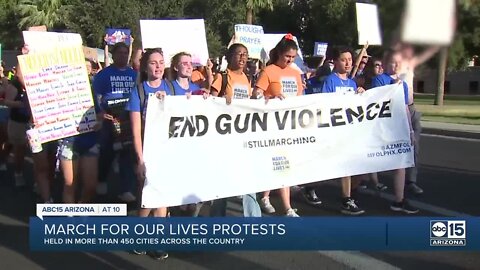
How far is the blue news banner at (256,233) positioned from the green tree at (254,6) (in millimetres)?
2446

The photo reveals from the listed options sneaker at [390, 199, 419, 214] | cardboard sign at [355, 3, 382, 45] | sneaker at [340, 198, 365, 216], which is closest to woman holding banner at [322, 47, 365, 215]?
sneaker at [340, 198, 365, 216]

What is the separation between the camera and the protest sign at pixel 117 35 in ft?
23.0

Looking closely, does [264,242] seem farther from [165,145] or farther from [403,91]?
[403,91]

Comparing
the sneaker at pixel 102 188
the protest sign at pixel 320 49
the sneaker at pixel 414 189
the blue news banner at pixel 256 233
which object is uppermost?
the protest sign at pixel 320 49

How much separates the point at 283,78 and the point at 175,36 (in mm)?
1697

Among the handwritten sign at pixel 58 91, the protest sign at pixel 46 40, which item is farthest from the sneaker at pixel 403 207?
the protest sign at pixel 46 40

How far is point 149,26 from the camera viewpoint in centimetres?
651

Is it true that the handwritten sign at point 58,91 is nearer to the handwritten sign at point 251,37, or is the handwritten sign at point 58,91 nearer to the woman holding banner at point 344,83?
the woman holding banner at point 344,83

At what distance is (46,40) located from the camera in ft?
16.2

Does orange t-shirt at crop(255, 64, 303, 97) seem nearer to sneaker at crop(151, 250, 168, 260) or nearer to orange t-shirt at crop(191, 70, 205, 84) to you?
sneaker at crop(151, 250, 168, 260)

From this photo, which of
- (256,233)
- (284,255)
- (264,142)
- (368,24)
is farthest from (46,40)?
(368,24)

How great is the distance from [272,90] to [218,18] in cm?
159

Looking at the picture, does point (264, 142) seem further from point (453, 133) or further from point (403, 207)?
point (453, 133)

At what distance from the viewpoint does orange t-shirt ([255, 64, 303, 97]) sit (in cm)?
563
